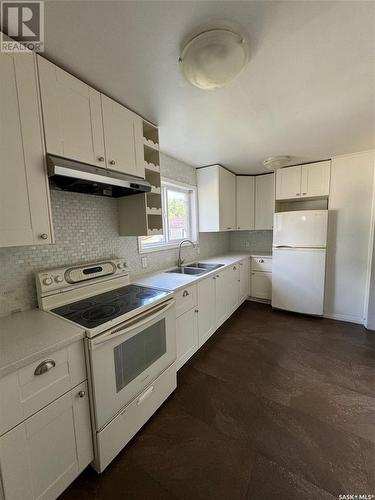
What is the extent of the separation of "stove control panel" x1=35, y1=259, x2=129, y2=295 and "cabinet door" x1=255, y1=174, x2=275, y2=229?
2.76m

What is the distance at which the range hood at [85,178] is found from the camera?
3.87 feet

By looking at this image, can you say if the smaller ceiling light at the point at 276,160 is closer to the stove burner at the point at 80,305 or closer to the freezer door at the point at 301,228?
the freezer door at the point at 301,228

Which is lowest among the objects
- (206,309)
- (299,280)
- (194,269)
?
(206,309)

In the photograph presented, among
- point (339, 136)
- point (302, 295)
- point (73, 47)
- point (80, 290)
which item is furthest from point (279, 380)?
point (73, 47)

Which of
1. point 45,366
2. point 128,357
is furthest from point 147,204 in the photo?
point 45,366

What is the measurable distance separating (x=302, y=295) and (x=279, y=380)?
161 centimetres

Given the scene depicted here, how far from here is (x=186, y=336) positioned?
6.79ft

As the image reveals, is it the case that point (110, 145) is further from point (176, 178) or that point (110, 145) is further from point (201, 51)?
point (176, 178)

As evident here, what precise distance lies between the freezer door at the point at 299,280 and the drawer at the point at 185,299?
1.80m

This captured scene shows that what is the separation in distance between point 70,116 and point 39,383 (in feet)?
4.82

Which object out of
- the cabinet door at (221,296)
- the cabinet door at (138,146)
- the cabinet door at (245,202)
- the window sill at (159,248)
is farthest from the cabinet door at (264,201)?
the cabinet door at (138,146)

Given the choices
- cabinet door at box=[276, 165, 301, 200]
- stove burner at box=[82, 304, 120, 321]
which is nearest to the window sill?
stove burner at box=[82, 304, 120, 321]

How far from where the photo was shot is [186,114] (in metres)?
1.73

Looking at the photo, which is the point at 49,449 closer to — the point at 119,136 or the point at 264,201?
the point at 119,136
